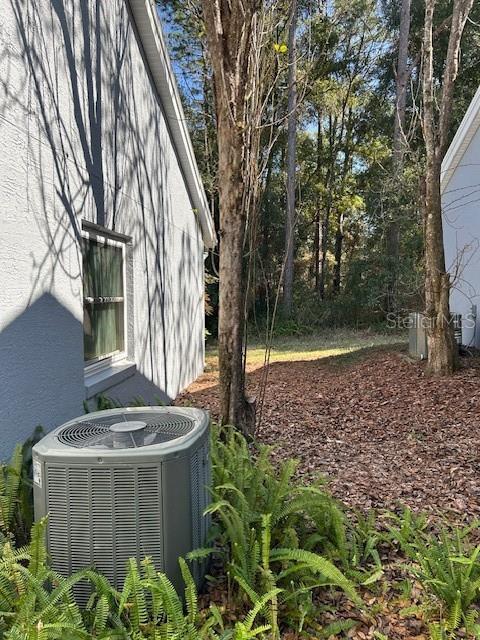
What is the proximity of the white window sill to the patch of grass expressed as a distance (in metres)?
5.21

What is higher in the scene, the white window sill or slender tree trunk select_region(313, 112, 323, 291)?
slender tree trunk select_region(313, 112, 323, 291)

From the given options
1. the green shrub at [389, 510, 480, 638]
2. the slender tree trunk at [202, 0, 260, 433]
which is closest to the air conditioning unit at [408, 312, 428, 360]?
the slender tree trunk at [202, 0, 260, 433]

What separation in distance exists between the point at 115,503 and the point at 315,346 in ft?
41.7

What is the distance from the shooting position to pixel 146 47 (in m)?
6.12

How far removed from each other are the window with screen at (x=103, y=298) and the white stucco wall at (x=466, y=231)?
6.04 m

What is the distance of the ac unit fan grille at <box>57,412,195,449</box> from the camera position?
2.16 metres

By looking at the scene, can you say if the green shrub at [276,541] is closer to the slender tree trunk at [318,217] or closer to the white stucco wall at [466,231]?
the white stucco wall at [466,231]

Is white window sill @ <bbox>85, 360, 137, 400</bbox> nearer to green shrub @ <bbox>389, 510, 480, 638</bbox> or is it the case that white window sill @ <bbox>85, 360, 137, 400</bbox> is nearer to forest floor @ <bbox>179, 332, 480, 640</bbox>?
forest floor @ <bbox>179, 332, 480, 640</bbox>

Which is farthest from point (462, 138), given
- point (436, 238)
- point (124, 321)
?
point (124, 321)

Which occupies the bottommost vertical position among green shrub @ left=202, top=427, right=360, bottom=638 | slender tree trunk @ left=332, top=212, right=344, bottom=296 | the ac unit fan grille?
green shrub @ left=202, top=427, right=360, bottom=638

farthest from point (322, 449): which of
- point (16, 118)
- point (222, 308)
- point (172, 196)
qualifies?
point (172, 196)

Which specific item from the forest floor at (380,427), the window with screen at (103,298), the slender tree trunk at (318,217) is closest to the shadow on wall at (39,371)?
the window with screen at (103,298)

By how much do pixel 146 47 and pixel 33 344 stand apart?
179 inches

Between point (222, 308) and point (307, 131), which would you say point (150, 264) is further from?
point (307, 131)
